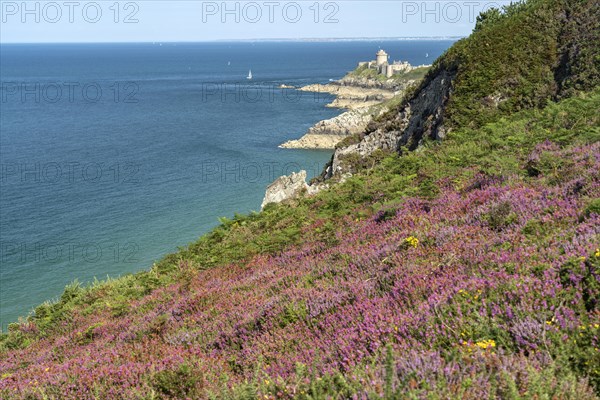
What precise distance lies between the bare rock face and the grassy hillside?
1315 centimetres

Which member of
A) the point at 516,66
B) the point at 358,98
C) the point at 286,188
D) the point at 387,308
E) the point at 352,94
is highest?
the point at 352,94

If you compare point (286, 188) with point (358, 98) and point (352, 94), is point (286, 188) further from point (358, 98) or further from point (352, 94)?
point (352, 94)

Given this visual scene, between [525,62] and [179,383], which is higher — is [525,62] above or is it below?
above

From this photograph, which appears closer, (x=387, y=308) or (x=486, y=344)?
(x=486, y=344)

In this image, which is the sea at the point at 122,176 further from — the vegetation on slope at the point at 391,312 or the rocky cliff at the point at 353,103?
the vegetation on slope at the point at 391,312

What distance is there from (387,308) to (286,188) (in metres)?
27.5

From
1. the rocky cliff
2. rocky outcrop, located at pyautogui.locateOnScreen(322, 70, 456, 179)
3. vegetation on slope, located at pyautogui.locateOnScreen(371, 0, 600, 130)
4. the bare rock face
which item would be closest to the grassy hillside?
vegetation on slope, located at pyautogui.locateOnScreen(371, 0, 600, 130)

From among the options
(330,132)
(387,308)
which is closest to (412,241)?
(387,308)

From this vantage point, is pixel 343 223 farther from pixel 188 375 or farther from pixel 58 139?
pixel 58 139

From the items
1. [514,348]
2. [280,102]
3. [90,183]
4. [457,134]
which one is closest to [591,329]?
[514,348]

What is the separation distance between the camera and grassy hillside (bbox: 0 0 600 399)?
438 centimetres

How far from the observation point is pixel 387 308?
6484 millimetres

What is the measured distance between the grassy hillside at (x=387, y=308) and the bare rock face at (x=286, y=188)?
13.2 meters

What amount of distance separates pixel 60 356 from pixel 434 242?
8.62 m
